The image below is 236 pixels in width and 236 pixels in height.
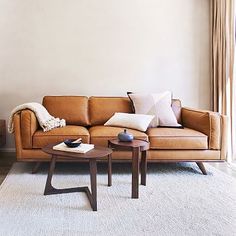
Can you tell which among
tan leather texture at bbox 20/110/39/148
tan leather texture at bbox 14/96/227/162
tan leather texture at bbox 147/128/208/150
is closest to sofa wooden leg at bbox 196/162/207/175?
→ tan leather texture at bbox 14/96/227/162

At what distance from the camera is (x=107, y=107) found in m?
3.51

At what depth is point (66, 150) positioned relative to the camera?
2.16 m

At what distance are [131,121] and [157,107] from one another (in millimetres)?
426

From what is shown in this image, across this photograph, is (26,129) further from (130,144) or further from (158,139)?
(158,139)

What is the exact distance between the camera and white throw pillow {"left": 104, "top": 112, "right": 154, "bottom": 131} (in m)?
3.05

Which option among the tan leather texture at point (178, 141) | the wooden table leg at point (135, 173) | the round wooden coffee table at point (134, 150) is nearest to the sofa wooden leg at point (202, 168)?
the tan leather texture at point (178, 141)

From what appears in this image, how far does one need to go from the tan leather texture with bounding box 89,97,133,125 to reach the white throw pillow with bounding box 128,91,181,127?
146mm

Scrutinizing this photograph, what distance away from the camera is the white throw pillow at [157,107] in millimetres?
3268

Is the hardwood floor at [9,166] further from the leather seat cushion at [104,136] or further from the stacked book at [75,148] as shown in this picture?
the leather seat cushion at [104,136]

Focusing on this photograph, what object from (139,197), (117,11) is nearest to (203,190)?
(139,197)

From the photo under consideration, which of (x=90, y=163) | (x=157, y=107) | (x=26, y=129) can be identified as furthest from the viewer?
(x=157, y=107)

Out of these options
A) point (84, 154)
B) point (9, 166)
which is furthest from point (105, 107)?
point (84, 154)

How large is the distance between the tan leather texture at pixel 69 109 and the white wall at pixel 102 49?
15.5 inches

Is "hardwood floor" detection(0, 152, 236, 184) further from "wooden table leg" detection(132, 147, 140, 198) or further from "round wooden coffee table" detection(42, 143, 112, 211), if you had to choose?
"wooden table leg" detection(132, 147, 140, 198)
